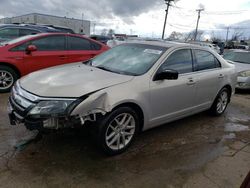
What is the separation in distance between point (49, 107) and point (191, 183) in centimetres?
184

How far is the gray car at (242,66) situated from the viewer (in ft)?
28.4

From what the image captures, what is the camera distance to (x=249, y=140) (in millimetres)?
4508

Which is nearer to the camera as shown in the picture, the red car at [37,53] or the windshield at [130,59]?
the windshield at [130,59]

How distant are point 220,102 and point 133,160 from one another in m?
2.87

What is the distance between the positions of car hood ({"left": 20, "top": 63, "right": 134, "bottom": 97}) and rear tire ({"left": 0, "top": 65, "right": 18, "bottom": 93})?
2638 mm

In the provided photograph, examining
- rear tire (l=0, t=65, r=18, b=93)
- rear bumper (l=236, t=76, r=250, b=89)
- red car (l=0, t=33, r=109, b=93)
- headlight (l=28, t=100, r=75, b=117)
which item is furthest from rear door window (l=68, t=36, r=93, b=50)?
rear bumper (l=236, t=76, r=250, b=89)

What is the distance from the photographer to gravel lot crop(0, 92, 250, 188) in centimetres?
302

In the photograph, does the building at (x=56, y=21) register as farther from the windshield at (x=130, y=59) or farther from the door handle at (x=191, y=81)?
the door handle at (x=191, y=81)

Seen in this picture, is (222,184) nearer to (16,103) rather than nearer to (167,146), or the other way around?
(167,146)

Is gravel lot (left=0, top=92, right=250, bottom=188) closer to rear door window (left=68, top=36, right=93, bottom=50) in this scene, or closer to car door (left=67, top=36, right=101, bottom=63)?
car door (left=67, top=36, right=101, bottom=63)

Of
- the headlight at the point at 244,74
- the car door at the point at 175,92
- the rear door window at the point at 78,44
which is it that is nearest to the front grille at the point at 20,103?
the car door at the point at 175,92

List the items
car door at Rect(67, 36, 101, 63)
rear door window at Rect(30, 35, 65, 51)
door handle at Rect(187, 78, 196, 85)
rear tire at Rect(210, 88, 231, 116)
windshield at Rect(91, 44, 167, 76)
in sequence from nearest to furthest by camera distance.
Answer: windshield at Rect(91, 44, 167, 76), door handle at Rect(187, 78, 196, 85), rear tire at Rect(210, 88, 231, 116), rear door window at Rect(30, 35, 65, 51), car door at Rect(67, 36, 101, 63)

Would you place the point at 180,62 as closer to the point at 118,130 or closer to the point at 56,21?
the point at 118,130

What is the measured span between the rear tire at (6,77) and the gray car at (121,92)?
100.0 inches
